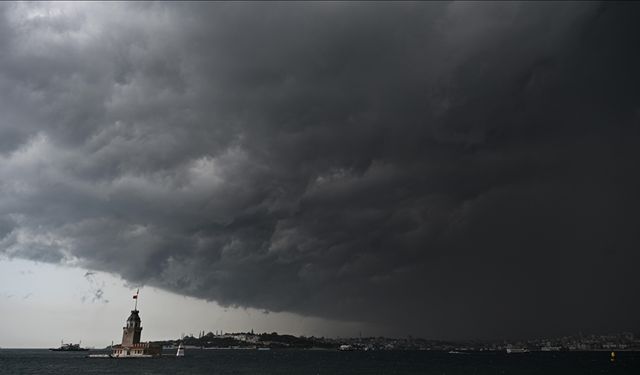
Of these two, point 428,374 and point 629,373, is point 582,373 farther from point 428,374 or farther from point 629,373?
point 428,374

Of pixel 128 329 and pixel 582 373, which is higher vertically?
pixel 128 329

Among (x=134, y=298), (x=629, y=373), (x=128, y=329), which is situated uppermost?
(x=134, y=298)

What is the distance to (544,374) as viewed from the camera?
14150 cm

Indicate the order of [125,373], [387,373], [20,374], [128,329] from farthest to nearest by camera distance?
[128,329], [387,373], [20,374], [125,373]

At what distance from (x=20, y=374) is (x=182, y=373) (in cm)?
4417

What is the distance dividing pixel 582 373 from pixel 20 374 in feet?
522

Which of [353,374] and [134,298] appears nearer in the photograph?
[353,374]

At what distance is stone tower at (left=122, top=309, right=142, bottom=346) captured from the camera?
182m

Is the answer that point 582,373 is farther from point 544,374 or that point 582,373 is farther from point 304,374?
point 304,374

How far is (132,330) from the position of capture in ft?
598

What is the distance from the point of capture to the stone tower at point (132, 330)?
7180 inches

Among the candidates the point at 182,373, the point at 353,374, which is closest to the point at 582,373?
the point at 353,374

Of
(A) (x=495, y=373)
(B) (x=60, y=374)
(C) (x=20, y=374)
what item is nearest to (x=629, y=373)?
(A) (x=495, y=373)

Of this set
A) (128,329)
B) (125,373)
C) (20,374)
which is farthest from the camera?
(128,329)
